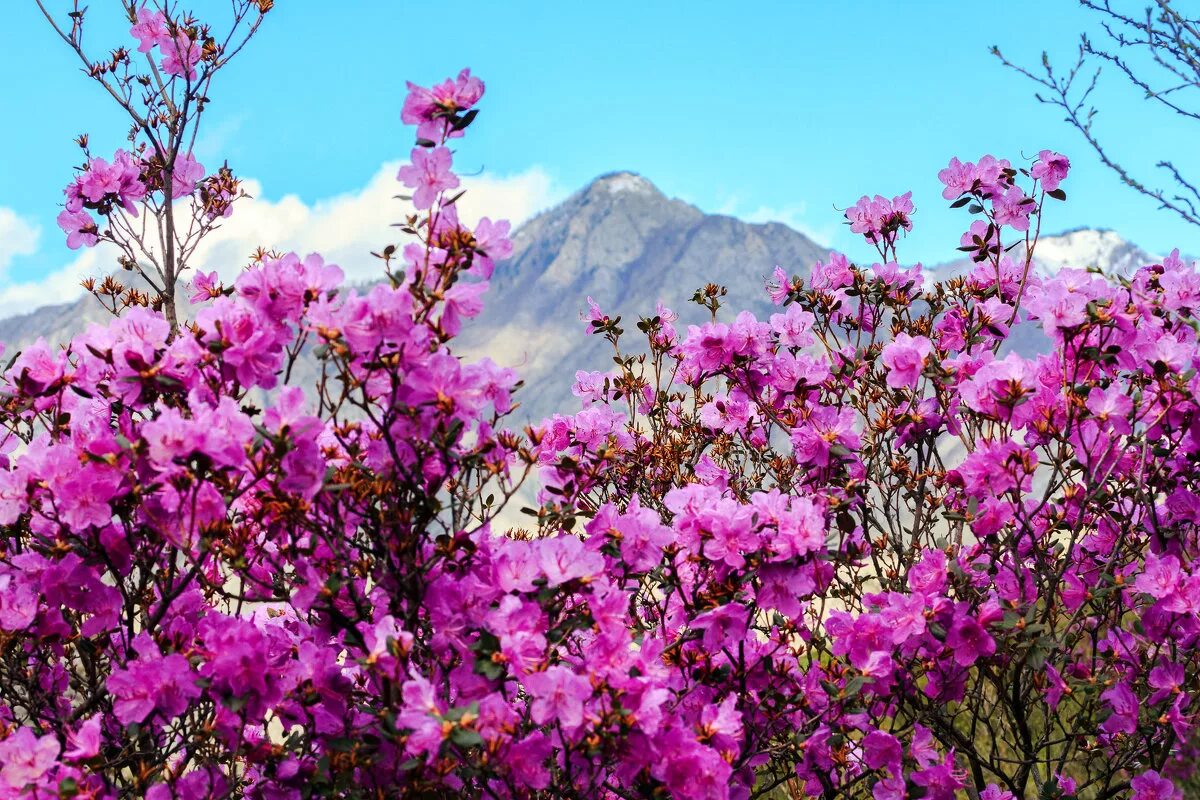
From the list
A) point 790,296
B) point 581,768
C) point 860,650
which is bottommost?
point 581,768

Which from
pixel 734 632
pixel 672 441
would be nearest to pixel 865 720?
pixel 734 632

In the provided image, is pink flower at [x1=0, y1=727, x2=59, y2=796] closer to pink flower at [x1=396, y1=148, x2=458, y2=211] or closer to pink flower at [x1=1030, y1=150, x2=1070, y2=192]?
pink flower at [x1=396, y1=148, x2=458, y2=211]

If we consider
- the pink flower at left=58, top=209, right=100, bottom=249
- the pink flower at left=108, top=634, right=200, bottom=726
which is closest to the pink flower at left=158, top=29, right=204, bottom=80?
the pink flower at left=58, top=209, right=100, bottom=249

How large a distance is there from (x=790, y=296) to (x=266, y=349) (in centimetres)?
230

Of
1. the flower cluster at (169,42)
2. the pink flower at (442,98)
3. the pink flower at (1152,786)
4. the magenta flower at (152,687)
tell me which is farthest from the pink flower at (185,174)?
the pink flower at (1152,786)

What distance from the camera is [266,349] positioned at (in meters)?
2.12

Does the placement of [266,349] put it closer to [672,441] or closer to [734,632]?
[734,632]

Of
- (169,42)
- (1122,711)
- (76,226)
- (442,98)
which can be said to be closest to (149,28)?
(169,42)

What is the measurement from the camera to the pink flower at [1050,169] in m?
3.69

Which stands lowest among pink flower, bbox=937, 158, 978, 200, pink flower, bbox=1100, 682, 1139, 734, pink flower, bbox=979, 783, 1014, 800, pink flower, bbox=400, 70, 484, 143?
pink flower, bbox=979, 783, 1014, 800

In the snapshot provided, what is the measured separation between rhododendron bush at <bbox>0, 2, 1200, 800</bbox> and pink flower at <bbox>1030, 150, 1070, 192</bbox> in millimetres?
820

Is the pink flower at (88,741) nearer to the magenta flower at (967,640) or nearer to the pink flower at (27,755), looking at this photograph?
the pink flower at (27,755)

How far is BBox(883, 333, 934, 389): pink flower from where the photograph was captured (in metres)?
2.91

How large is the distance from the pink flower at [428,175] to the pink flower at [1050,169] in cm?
256
